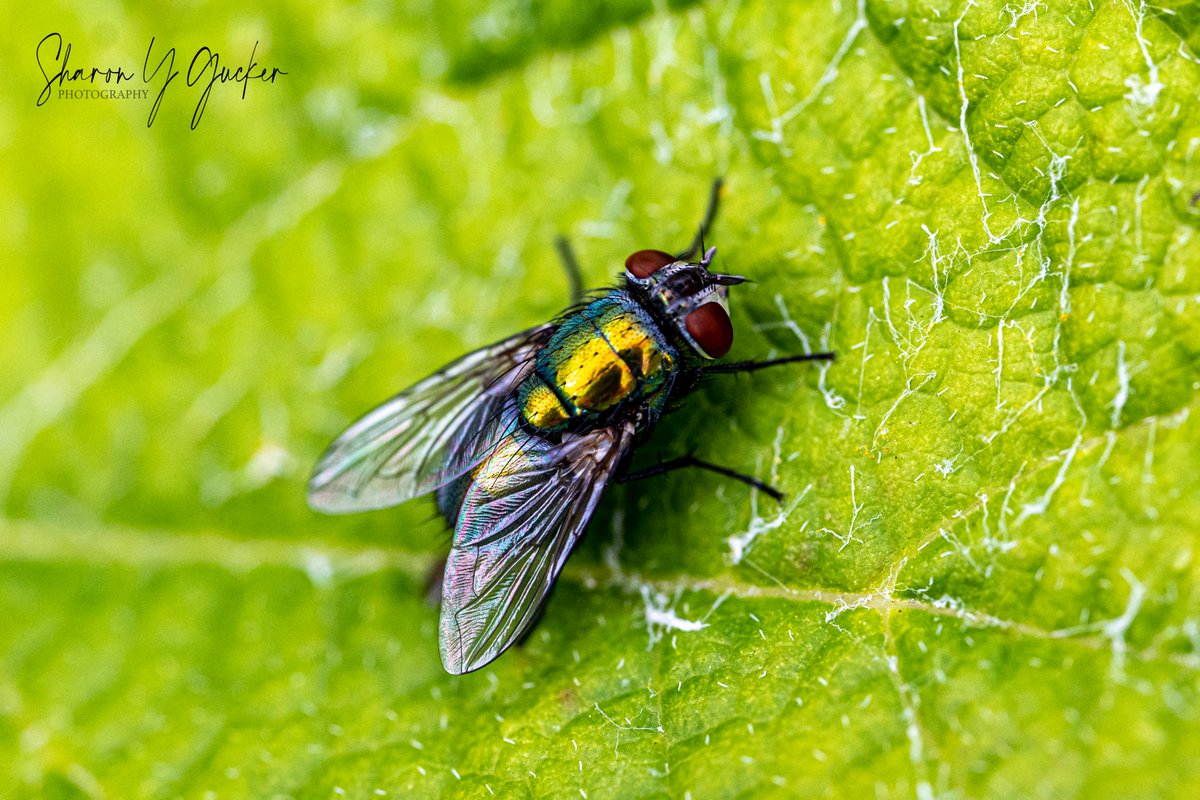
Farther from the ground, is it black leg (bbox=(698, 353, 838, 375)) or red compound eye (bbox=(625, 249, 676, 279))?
red compound eye (bbox=(625, 249, 676, 279))

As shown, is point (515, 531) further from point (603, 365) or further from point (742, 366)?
point (742, 366)

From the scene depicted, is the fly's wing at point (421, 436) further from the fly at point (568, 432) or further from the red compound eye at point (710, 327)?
the red compound eye at point (710, 327)

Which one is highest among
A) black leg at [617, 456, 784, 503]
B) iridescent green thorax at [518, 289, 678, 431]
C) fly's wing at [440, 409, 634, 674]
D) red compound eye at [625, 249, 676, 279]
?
red compound eye at [625, 249, 676, 279]

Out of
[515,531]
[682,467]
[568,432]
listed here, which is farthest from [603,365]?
[515,531]

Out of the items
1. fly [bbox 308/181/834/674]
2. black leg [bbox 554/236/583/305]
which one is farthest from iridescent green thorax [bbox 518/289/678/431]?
black leg [bbox 554/236/583/305]

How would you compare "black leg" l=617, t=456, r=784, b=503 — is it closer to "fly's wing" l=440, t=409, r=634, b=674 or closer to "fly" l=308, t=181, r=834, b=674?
"fly" l=308, t=181, r=834, b=674

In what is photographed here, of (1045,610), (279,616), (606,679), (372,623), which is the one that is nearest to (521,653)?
(606,679)
